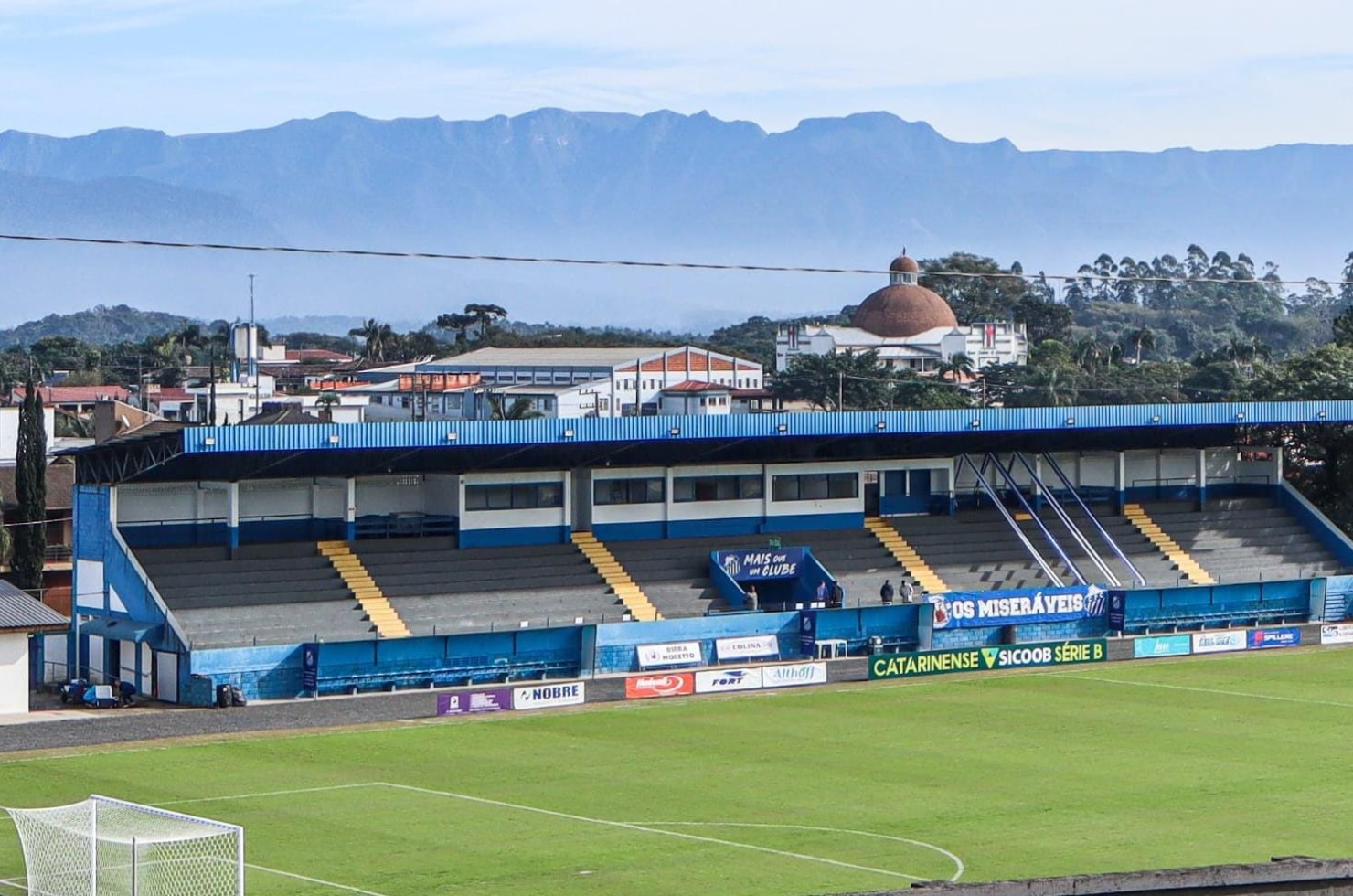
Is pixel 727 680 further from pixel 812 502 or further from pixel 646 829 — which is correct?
pixel 646 829

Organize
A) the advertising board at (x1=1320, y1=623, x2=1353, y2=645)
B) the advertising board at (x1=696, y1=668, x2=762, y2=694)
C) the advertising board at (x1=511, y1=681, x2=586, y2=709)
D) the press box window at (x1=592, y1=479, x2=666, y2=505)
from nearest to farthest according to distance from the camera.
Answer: the advertising board at (x1=511, y1=681, x2=586, y2=709) < the advertising board at (x1=696, y1=668, x2=762, y2=694) < the advertising board at (x1=1320, y1=623, x2=1353, y2=645) < the press box window at (x1=592, y1=479, x2=666, y2=505)

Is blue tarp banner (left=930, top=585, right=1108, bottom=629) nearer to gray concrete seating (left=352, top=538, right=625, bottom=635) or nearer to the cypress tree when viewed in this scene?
gray concrete seating (left=352, top=538, right=625, bottom=635)

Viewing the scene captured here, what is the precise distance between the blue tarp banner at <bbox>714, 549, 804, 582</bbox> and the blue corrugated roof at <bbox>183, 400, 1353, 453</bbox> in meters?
3.34

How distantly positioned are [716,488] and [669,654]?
9384mm

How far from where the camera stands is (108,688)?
150 ft

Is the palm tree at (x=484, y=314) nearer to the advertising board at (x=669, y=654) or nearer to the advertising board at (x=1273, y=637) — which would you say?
the advertising board at (x=1273, y=637)

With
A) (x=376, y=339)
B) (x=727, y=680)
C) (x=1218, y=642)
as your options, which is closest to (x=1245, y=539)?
(x=1218, y=642)

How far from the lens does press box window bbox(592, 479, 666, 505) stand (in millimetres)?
58062

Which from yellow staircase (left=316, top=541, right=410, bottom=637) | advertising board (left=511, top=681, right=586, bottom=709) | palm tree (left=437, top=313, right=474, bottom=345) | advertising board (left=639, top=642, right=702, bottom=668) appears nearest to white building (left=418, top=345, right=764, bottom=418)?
palm tree (left=437, top=313, right=474, bottom=345)

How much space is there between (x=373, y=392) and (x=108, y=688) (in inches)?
3645

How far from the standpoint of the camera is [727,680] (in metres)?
48.3

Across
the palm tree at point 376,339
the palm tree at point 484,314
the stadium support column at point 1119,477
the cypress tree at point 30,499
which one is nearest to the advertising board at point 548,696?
the cypress tree at point 30,499

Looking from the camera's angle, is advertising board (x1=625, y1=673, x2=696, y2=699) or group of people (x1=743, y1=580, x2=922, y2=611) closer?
advertising board (x1=625, y1=673, x2=696, y2=699)

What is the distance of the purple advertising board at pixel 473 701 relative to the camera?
146ft
